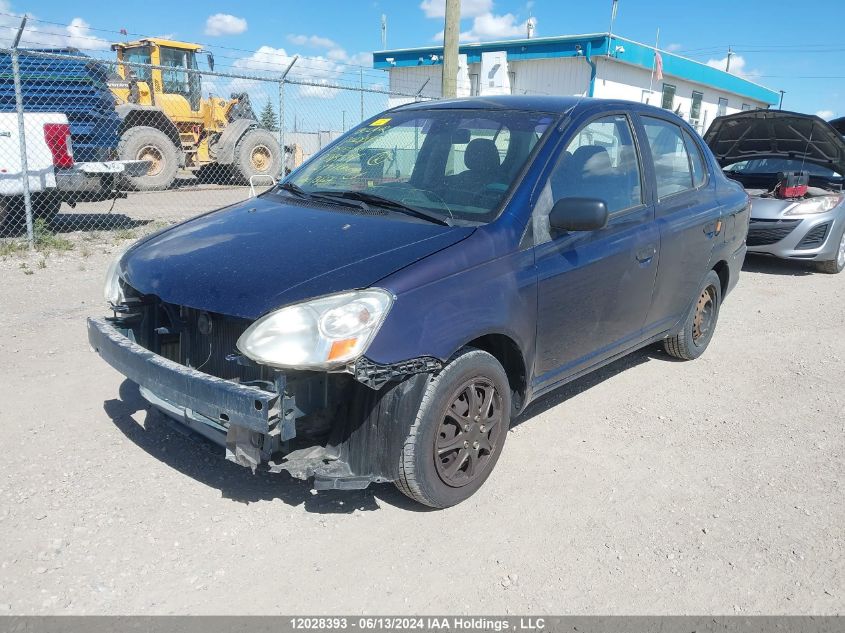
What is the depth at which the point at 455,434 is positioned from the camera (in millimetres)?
3061

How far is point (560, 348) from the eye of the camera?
354cm

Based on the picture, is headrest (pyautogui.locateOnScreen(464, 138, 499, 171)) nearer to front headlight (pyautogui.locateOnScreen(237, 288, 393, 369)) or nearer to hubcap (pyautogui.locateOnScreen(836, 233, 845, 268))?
front headlight (pyautogui.locateOnScreen(237, 288, 393, 369))

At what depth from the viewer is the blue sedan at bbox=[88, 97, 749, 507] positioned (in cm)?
264

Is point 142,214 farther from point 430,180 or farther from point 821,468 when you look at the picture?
point 821,468

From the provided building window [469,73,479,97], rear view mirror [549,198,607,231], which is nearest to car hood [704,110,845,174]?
rear view mirror [549,198,607,231]

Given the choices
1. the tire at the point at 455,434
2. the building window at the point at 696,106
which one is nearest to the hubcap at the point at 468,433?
the tire at the point at 455,434

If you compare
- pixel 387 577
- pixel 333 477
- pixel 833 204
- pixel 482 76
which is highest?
pixel 482 76

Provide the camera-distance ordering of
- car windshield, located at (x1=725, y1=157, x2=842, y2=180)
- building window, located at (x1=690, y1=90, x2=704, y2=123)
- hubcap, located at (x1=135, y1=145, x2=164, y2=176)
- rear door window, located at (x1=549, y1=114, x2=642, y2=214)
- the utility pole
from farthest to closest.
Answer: building window, located at (x1=690, y1=90, x2=704, y2=123) < hubcap, located at (x1=135, y1=145, x2=164, y2=176) < the utility pole < car windshield, located at (x1=725, y1=157, x2=842, y2=180) < rear door window, located at (x1=549, y1=114, x2=642, y2=214)

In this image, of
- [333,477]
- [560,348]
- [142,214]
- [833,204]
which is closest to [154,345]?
[333,477]

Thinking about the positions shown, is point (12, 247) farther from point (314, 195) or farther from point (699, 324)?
point (699, 324)

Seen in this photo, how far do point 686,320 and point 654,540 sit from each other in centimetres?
224

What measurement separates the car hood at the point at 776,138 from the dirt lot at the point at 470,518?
4830 mm

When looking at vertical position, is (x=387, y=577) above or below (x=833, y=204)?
below

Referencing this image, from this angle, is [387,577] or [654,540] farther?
[654,540]
